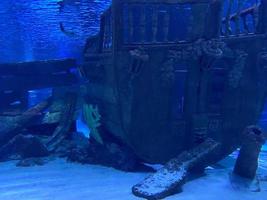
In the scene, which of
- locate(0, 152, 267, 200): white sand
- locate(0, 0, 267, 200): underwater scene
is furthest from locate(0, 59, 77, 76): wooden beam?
locate(0, 152, 267, 200): white sand

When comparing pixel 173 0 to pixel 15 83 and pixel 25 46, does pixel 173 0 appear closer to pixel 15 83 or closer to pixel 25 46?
pixel 15 83

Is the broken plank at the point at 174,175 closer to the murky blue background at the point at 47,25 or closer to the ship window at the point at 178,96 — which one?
the ship window at the point at 178,96

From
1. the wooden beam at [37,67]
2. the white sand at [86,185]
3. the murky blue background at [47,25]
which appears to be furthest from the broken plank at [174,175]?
the murky blue background at [47,25]

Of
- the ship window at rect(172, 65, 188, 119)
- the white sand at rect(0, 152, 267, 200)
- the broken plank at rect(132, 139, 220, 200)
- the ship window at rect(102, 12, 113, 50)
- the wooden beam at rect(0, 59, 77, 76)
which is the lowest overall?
the white sand at rect(0, 152, 267, 200)

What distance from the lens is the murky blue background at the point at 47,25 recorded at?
45.3ft

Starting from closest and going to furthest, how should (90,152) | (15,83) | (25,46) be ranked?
(90,152)
(15,83)
(25,46)

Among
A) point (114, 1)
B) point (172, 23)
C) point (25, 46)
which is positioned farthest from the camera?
point (25, 46)

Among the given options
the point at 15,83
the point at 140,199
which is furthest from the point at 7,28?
the point at 140,199

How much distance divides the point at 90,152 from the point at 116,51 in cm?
302

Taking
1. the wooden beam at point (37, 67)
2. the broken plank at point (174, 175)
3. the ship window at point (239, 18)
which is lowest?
the broken plank at point (174, 175)

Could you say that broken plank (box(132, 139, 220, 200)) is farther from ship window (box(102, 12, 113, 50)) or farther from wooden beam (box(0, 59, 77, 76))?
wooden beam (box(0, 59, 77, 76))

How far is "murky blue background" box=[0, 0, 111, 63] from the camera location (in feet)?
45.3

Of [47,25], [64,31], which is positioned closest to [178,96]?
[47,25]

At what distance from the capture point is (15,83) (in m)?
10.6
